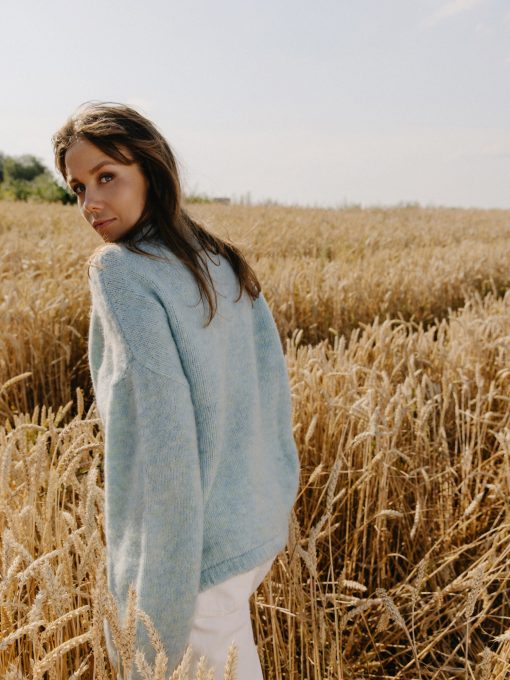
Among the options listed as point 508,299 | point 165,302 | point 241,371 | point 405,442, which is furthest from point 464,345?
point 165,302

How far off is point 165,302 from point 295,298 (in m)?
3.23

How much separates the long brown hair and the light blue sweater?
3 cm

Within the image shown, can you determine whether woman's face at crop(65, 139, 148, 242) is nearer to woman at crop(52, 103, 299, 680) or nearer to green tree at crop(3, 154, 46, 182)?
woman at crop(52, 103, 299, 680)

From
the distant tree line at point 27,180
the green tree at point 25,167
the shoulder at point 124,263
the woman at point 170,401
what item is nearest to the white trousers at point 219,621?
the woman at point 170,401

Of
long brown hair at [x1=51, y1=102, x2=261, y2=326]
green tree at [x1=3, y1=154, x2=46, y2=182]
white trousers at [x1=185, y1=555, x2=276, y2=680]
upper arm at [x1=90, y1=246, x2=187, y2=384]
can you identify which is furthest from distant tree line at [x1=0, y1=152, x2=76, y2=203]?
white trousers at [x1=185, y1=555, x2=276, y2=680]

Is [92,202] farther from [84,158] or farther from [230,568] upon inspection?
[230,568]

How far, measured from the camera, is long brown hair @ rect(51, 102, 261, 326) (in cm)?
106

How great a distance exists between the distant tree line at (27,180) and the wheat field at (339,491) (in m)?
17.8

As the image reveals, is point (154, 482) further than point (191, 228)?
No

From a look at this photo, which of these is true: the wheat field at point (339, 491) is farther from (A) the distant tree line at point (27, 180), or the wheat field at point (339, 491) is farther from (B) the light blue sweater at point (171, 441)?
(A) the distant tree line at point (27, 180)

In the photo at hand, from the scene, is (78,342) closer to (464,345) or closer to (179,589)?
(464,345)

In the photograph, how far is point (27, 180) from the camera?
1513 inches

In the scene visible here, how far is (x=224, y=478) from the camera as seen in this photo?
1045mm

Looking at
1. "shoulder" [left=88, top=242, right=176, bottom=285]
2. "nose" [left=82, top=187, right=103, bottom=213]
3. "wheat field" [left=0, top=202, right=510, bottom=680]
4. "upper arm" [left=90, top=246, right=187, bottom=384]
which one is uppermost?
"nose" [left=82, top=187, right=103, bottom=213]
